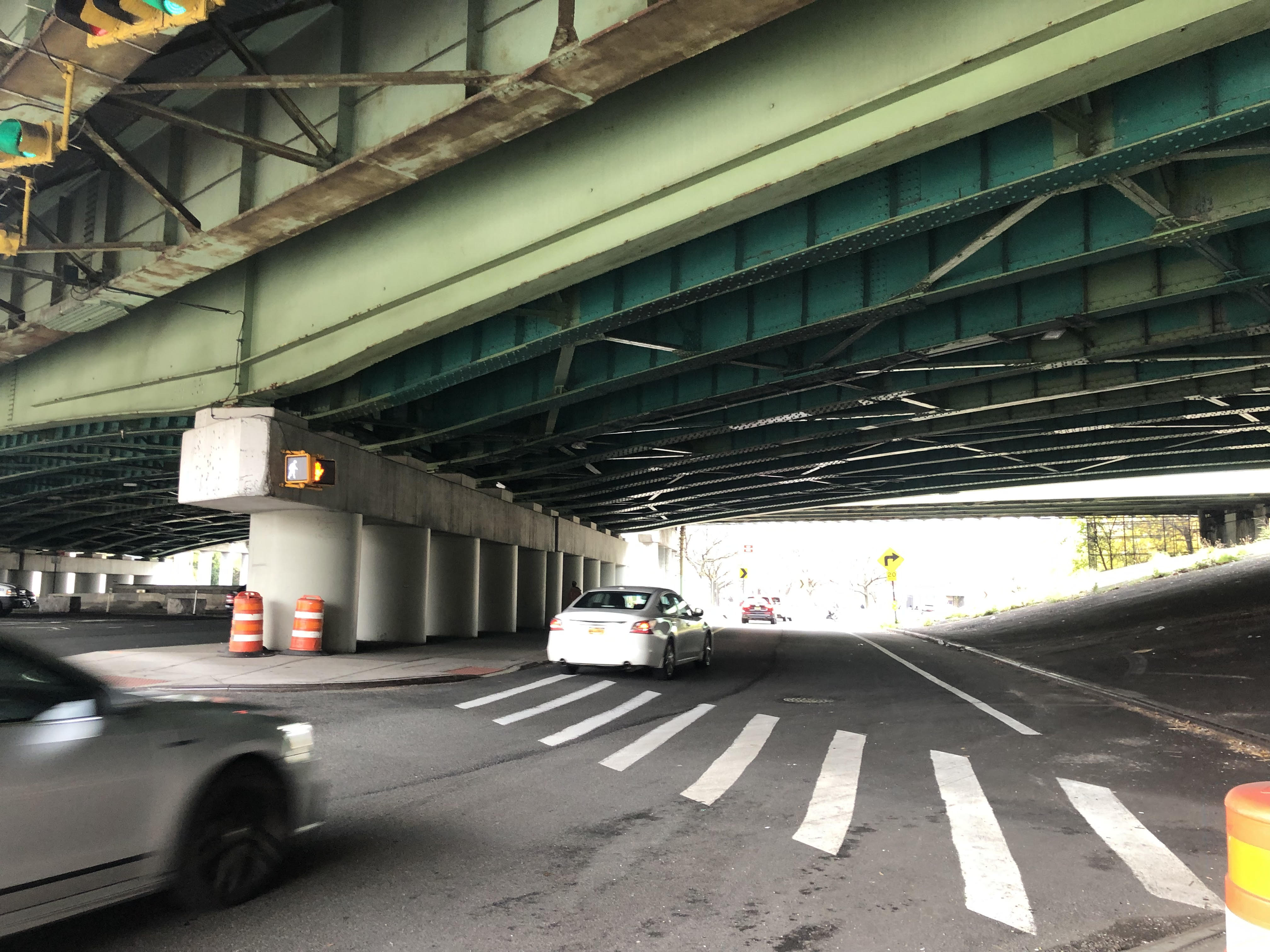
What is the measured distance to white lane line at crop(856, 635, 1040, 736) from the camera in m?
11.1

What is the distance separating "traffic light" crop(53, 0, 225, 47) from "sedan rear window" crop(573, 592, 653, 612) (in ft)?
33.8

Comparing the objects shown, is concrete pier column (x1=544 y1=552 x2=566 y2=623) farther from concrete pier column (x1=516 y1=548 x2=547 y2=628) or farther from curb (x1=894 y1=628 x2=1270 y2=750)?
curb (x1=894 y1=628 x2=1270 y2=750)

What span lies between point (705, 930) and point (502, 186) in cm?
981

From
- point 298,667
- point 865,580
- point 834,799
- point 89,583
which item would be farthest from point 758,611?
point 865,580

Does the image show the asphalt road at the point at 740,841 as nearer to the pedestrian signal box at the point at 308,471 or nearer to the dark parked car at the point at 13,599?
the pedestrian signal box at the point at 308,471

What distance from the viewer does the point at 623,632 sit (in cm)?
1557

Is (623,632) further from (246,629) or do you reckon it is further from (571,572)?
(571,572)

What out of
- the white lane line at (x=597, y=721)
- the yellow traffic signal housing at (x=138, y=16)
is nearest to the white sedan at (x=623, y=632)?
the white lane line at (x=597, y=721)

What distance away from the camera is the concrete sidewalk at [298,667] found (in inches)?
542

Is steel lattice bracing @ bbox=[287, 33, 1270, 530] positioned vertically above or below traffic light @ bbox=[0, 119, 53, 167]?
below

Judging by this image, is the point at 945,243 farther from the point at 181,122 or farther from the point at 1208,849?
the point at 181,122

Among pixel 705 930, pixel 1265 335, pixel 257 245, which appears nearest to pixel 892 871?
pixel 705 930

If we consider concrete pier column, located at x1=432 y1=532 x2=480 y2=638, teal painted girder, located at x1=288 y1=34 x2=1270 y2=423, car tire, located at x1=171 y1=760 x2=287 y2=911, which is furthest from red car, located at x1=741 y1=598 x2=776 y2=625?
car tire, located at x1=171 y1=760 x2=287 y2=911

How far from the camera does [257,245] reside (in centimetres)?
1374
